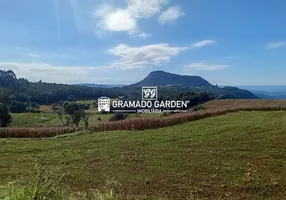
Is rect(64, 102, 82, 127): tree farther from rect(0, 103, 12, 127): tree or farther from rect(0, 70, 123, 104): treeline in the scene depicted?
rect(0, 70, 123, 104): treeline

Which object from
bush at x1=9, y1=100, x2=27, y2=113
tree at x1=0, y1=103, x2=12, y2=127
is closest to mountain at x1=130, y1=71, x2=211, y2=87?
bush at x1=9, y1=100, x2=27, y2=113

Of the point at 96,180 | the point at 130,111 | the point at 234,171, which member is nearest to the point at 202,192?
the point at 234,171

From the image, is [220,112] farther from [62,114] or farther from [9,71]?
[9,71]

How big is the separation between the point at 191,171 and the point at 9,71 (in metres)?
104

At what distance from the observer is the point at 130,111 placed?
4259cm

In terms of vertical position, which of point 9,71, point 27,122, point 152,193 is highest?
point 9,71

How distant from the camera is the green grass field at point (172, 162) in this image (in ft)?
22.9

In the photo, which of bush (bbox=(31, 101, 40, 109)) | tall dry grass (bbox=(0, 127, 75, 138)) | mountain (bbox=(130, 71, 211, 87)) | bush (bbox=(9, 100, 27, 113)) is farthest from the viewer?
mountain (bbox=(130, 71, 211, 87))

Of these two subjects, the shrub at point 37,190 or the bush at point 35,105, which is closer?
the shrub at point 37,190

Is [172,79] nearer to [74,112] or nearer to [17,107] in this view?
[17,107]

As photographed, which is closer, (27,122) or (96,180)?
(96,180)

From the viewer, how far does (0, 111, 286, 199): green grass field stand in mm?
6978

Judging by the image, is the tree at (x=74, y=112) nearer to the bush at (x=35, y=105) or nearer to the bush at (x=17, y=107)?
the bush at (x=17, y=107)

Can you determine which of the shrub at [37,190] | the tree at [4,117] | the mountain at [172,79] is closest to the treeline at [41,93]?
the tree at [4,117]
